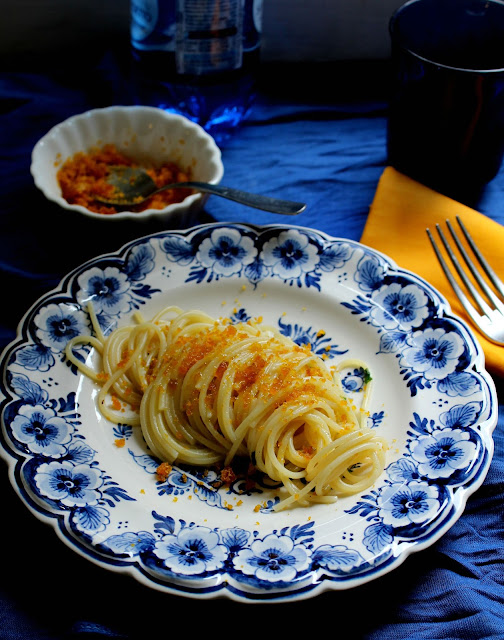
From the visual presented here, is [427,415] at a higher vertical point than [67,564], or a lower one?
higher

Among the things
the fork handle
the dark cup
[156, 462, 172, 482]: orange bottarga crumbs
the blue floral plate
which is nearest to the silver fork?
the blue floral plate

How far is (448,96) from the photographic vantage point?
8.34 ft

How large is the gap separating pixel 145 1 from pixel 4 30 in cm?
98

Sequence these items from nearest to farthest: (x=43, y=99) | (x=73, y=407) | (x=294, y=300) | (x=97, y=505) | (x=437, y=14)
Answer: (x=97, y=505) < (x=73, y=407) < (x=294, y=300) < (x=437, y=14) < (x=43, y=99)

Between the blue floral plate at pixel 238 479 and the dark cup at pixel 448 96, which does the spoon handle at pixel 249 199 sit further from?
the dark cup at pixel 448 96

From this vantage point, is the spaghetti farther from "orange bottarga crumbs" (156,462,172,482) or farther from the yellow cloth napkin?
the yellow cloth napkin

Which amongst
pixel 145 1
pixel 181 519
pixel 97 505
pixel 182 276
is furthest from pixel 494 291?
pixel 145 1

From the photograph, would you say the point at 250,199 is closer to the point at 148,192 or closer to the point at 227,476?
the point at 148,192

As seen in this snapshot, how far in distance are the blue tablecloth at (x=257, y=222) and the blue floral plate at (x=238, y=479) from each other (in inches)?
5.7

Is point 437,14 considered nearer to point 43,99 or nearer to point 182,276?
point 182,276

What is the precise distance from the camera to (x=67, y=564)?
1.76 meters

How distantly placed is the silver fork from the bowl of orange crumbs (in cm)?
90

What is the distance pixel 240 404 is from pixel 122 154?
140 centimetres

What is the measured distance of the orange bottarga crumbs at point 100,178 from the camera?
2.68 m
